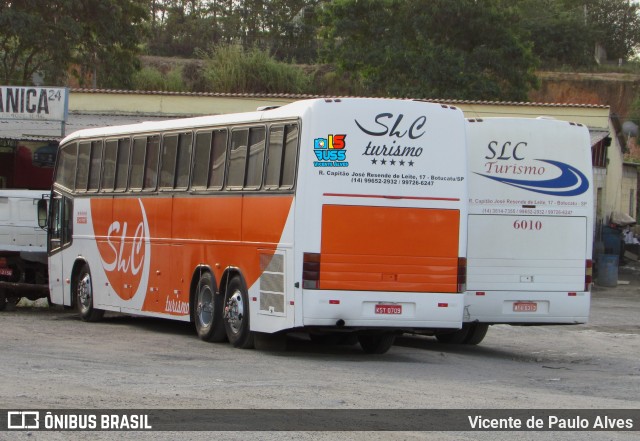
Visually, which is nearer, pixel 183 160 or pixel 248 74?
pixel 183 160

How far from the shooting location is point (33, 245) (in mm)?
23953

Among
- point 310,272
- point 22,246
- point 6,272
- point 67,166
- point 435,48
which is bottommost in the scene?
point 6,272

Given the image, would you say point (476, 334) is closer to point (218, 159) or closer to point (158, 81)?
point (218, 159)

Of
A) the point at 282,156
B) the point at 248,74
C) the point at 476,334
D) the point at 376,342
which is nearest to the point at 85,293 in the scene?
the point at 376,342

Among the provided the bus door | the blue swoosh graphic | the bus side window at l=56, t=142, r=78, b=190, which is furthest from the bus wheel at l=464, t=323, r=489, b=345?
the bus side window at l=56, t=142, r=78, b=190

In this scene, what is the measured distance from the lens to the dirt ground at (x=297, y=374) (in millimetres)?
10711

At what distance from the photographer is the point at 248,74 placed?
Answer: 6219 cm

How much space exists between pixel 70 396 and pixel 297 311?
4625 millimetres

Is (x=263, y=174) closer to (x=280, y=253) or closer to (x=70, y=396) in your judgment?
(x=280, y=253)

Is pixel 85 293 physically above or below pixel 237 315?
below

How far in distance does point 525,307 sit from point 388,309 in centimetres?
288

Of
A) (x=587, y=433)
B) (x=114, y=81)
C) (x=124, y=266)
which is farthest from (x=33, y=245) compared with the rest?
(x=114, y=81)

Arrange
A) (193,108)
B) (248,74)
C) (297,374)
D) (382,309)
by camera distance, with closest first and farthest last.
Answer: (297,374) → (382,309) → (193,108) → (248,74)

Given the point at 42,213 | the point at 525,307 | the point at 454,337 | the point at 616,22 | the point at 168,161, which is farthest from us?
the point at 616,22
